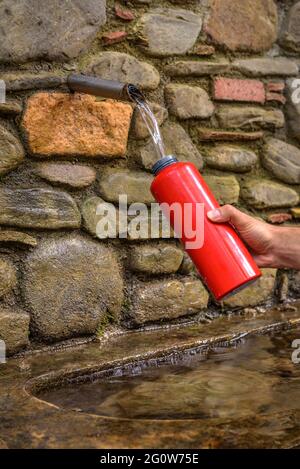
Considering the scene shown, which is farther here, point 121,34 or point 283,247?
point 121,34

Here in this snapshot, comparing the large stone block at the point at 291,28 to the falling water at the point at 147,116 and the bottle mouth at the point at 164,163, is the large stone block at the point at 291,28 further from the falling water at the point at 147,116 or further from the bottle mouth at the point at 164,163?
the bottle mouth at the point at 164,163

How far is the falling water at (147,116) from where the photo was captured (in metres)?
1.81

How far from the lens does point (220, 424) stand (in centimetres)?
125

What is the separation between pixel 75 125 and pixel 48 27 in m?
0.28

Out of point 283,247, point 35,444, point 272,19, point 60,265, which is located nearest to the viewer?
point 35,444

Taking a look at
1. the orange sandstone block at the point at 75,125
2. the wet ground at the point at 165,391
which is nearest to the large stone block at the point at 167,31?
the orange sandstone block at the point at 75,125

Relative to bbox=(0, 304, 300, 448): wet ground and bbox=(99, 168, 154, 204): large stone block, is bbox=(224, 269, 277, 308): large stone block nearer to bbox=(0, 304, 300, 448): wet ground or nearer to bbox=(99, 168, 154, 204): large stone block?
bbox=(0, 304, 300, 448): wet ground

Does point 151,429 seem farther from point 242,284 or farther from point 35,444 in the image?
point 242,284

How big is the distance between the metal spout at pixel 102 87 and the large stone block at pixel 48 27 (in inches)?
4.3

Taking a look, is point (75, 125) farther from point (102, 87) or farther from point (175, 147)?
point (175, 147)

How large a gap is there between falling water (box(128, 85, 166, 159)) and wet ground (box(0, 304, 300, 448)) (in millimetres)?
563

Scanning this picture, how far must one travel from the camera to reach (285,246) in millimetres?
1761

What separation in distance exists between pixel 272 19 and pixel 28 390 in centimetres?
157

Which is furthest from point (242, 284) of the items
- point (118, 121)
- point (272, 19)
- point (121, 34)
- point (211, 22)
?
point (272, 19)
